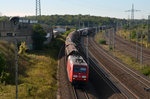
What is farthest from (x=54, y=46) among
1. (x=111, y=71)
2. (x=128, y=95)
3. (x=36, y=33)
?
(x=128, y=95)

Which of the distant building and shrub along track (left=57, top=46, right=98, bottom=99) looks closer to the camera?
shrub along track (left=57, top=46, right=98, bottom=99)

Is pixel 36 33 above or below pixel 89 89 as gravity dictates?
above

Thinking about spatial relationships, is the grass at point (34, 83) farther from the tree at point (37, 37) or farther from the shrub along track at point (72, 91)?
the tree at point (37, 37)

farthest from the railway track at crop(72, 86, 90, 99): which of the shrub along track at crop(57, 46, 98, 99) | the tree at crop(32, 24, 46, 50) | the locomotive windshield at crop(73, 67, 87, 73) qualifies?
the tree at crop(32, 24, 46, 50)

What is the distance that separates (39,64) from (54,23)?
139339mm

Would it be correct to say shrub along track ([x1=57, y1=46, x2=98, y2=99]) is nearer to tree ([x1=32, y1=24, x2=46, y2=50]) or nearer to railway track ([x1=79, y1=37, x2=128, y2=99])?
railway track ([x1=79, y1=37, x2=128, y2=99])

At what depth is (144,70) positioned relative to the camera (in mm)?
30875

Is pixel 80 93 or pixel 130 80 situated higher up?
pixel 130 80

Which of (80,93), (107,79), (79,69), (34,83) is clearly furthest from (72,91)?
(107,79)

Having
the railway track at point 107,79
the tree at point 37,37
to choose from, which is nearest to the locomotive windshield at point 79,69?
the railway track at point 107,79

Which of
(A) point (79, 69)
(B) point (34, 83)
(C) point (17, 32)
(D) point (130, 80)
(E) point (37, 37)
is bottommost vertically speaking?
(D) point (130, 80)

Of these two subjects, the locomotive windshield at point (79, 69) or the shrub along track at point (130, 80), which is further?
the locomotive windshield at point (79, 69)

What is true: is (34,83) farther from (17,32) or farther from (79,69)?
(17,32)

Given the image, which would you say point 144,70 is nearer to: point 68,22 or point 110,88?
point 110,88
